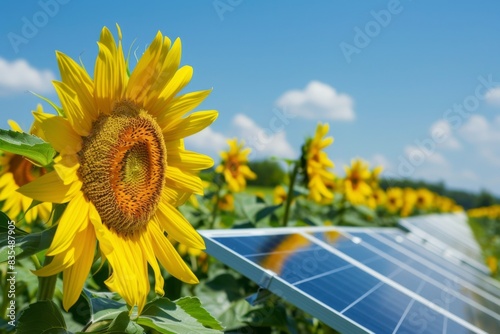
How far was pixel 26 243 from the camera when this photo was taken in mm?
1695

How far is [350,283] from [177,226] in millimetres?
1126

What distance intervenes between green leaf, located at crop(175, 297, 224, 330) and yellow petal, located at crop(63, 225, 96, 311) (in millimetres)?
461

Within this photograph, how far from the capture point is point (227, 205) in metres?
7.16

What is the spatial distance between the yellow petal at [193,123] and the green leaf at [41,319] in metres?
0.80

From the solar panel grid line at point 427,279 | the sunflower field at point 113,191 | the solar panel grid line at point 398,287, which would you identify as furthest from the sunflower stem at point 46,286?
the solar panel grid line at point 427,279

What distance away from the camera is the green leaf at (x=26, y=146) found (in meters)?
1.67

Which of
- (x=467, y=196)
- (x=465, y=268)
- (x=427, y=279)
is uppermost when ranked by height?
(x=467, y=196)

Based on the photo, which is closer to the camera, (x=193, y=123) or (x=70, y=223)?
(x=70, y=223)

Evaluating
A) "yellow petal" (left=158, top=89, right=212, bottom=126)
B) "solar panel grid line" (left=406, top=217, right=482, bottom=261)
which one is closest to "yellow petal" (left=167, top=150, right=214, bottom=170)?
"yellow petal" (left=158, top=89, right=212, bottom=126)

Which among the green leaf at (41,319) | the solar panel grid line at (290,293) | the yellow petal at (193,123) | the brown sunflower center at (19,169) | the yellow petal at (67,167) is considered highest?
the yellow petal at (193,123)

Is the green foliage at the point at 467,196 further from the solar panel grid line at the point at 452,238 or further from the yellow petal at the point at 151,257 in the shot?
the yellow petal at the point at 151,257

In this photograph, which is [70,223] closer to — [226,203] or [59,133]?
[59,133]

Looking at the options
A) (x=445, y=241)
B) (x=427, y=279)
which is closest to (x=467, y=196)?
(x=445, y=241)

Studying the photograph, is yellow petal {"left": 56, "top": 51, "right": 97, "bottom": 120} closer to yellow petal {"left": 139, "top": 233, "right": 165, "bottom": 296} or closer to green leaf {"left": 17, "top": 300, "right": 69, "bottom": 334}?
yellow petal {"left": 139, "top": 233, "right": 165, "bottom": 296}
